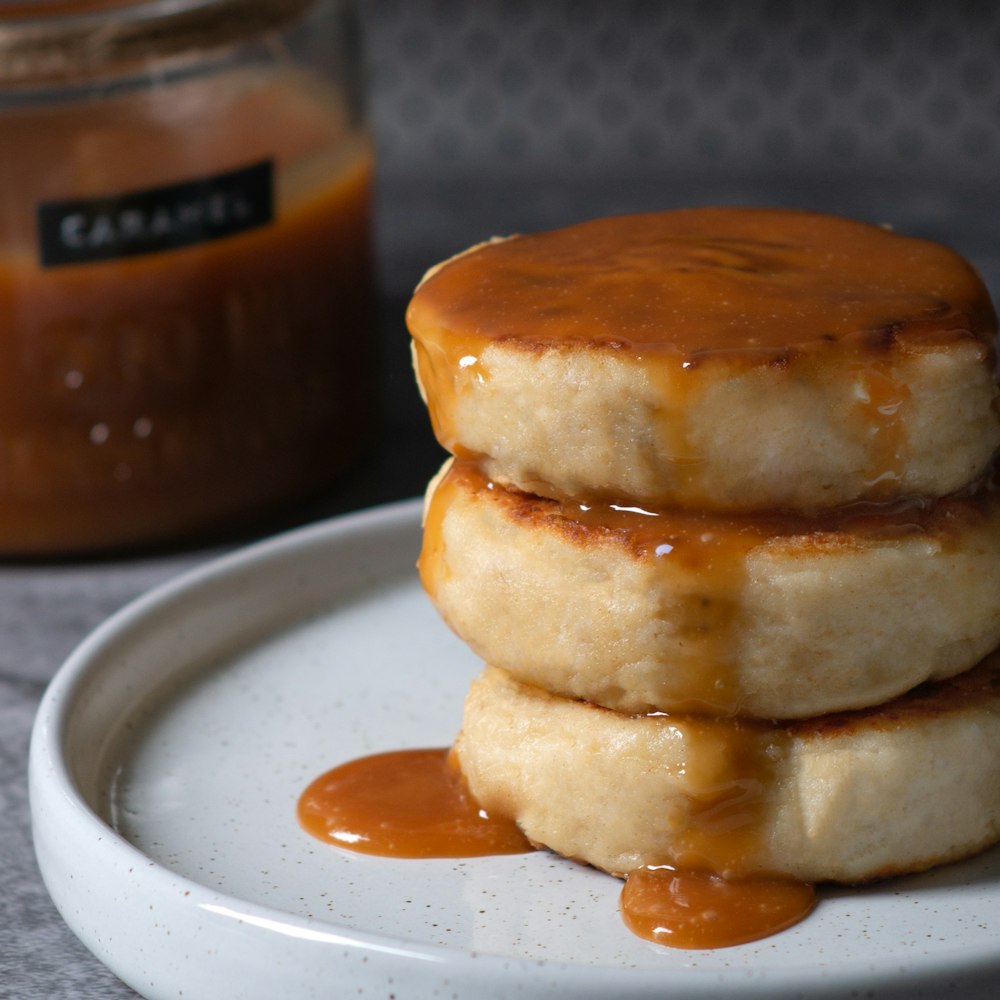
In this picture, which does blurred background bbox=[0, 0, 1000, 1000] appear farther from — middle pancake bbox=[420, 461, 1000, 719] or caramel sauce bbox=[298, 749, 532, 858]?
middle pancake bbox=[420, 461, 1000, 719]

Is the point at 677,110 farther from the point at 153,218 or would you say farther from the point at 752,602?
the point at 752,602

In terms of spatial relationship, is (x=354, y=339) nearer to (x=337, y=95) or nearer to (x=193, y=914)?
(x=337, y=95)

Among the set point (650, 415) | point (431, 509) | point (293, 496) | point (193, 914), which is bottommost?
point (293, 496)

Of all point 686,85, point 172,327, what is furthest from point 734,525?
point 686,85

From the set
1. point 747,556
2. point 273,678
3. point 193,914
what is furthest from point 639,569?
point 273,678

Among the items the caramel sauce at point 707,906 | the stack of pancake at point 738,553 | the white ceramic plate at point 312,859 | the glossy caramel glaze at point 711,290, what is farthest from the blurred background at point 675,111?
the caramel sauce at point 707,906
